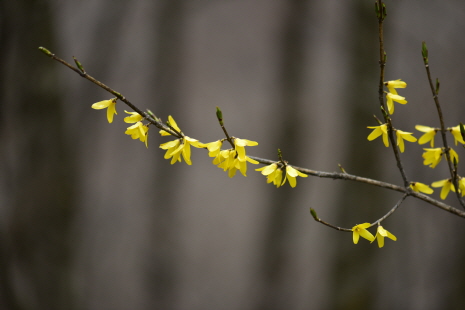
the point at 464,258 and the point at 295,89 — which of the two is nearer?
the point at 464,258

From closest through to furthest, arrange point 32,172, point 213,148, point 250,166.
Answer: point 213,148 < point 32,172 < point 250,166

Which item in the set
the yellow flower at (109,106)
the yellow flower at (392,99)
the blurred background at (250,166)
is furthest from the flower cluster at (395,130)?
the blurred background at (250,166)

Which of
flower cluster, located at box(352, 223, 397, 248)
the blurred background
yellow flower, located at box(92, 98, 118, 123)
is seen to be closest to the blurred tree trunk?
the blurred background

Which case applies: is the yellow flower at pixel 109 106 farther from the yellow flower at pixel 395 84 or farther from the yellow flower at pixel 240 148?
the yellow flower at pixel 395 84

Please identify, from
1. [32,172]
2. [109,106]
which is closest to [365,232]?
[109,106]

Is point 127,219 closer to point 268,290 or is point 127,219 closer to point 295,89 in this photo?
point 268,290

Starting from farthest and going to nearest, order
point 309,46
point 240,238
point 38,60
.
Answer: point 240,238, point 309,46, point 38,60

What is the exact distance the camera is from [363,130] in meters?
0.98

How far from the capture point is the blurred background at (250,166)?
113cm

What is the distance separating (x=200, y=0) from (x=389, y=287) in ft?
5.22

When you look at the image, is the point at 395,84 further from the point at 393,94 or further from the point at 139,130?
the point at 139,130

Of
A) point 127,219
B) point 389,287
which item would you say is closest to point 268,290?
point 389,287

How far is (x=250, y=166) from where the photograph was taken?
4.14 ft

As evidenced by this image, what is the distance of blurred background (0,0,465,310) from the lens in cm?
113
